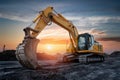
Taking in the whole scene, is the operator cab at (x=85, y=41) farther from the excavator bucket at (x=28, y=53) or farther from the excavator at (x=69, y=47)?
the excavator bucket at (x=28, y=53)

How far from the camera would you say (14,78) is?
12820 mm

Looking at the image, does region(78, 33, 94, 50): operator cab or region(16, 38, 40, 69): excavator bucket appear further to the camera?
region(78, 33, 94, 50): operator cab

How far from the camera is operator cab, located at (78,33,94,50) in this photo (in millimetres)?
21672

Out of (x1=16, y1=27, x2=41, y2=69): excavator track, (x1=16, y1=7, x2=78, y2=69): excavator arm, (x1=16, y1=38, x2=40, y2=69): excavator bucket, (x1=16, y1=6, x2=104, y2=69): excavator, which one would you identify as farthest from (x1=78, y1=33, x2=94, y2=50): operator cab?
(x1=16, y1=38, x2=40, y2=69): excavator bucket

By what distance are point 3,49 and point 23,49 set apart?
34.1 meters

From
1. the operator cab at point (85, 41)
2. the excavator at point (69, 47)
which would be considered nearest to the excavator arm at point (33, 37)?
the excavator at point (69, 47)

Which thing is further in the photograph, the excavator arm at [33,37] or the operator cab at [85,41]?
the operator cab at [85,41]

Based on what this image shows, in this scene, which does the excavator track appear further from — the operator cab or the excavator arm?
the operator cab

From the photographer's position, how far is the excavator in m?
15.0

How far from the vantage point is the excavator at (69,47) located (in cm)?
1496

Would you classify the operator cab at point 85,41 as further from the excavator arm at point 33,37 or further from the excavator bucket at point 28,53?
the excavator bucket at point 28,53

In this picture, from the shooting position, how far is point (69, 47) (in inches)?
885

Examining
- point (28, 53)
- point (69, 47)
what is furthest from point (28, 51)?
point (69, 47)

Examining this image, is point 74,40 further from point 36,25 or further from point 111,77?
point 111,77
